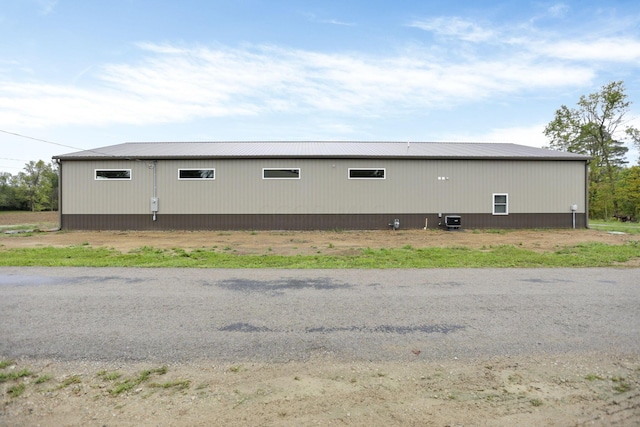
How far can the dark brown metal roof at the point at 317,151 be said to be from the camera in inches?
706

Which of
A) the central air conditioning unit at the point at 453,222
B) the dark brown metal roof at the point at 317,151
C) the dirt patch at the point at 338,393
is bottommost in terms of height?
the dirt patch at the point at 338,393

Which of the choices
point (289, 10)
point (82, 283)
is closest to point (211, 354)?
point (82, 283)

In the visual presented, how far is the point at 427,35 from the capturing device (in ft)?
53.2

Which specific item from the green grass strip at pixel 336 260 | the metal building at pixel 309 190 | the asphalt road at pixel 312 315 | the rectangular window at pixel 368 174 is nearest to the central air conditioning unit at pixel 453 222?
the metal building at pixel 309 190

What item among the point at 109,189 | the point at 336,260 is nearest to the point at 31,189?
the point at 109,189

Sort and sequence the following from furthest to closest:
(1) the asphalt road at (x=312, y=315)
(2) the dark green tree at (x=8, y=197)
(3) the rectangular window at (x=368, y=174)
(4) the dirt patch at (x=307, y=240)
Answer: (2) the dark green tree at (x=8, y=197)
(3) the rectangular window at (x=368, y=174)
(4) the dirt patch at (x=307, y=240)
(1) the asphalt road at (x=312, y=315)

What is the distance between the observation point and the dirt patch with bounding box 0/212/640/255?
38.9 ft

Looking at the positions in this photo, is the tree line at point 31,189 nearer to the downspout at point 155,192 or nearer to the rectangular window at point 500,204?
the downspout at point 155,192

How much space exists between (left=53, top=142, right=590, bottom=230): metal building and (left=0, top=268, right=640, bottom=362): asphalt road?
1142cm

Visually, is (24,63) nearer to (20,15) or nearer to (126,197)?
(20,15)

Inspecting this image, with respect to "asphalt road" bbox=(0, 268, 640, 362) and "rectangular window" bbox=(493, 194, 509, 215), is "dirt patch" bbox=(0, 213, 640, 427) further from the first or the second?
"rectangular window" bbox=(493, 194, 509, 215)

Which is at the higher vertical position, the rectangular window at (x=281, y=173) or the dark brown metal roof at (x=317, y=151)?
the dark brown metal roof at (x=317, y=151)

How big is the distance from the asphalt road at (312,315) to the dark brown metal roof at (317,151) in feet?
39.6

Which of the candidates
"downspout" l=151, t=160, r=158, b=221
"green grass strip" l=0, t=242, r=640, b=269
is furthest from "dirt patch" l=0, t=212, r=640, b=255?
"green grass strip" l=0, t=242, r=640, b=269
